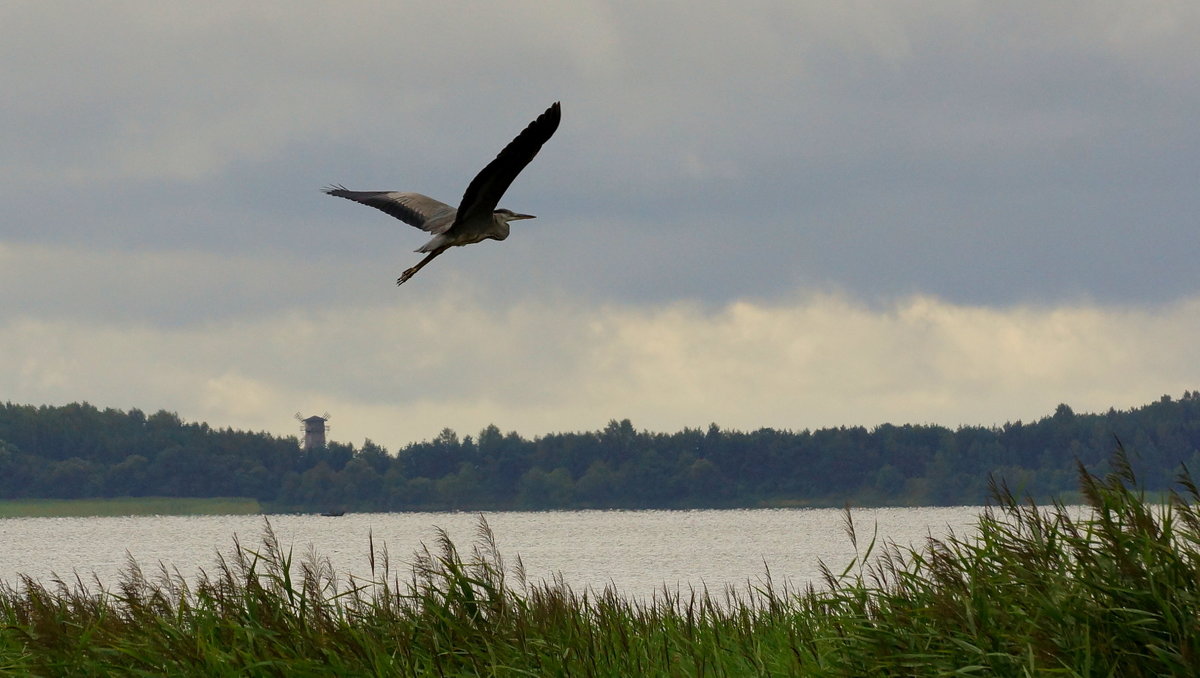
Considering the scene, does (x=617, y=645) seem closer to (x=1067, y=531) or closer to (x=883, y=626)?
(x=883, y=626)

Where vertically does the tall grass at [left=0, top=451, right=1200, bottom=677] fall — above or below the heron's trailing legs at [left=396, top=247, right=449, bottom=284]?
below

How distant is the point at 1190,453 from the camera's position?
135125mm

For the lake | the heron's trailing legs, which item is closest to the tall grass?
the heron's trailing legs

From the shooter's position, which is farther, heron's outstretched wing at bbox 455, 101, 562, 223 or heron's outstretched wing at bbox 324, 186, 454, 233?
heron's outstretched wing at bbox 324, 186, 454, 233

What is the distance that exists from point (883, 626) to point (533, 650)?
2.11 m

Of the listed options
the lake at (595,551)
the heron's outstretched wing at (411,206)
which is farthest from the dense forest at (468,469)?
the heron's outstretched wing at (411,206)

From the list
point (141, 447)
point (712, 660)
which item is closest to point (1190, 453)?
point (141, 447)

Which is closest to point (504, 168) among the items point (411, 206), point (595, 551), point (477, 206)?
point (477, 206)

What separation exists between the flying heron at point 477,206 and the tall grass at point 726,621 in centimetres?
305

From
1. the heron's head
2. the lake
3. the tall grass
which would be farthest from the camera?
the lake

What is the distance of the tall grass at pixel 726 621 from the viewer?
659cm

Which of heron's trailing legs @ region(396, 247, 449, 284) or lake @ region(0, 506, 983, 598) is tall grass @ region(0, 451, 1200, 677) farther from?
lake @ region(0, 506, 983, 598)

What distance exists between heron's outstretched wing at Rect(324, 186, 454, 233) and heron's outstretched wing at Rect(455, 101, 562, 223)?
0.93 meters

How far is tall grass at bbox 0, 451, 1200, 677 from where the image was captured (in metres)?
6.59
